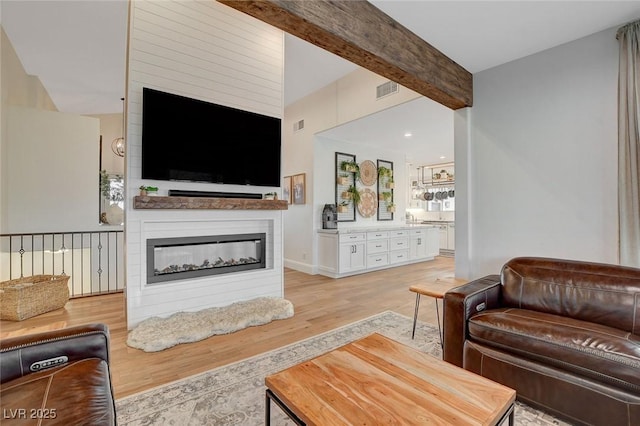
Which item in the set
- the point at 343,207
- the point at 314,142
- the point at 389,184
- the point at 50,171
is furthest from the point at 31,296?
the point at 389,184

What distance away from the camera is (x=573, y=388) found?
1.54 m

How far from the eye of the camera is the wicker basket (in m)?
3.11

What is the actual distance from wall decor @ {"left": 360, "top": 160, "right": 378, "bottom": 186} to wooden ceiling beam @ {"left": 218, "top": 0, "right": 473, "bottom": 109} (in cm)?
337

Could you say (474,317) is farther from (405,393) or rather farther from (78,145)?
(78,145)

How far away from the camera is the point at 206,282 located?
130 inches

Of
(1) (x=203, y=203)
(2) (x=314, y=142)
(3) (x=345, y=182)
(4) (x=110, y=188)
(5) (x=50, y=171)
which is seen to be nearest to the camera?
(1) (x=203, y=203)

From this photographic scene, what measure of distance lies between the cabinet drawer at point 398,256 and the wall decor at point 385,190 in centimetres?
98

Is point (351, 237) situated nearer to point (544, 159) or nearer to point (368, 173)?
point (368, 173)

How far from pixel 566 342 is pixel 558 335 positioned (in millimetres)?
51

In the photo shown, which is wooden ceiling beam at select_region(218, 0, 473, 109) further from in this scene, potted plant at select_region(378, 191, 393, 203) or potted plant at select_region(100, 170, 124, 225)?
potted plant at select_region(100, 170, 124, 225)

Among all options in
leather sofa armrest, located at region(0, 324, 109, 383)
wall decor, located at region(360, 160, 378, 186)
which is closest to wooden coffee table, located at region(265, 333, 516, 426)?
leather sofa armrest, located at region(0, 324, 109, 383)

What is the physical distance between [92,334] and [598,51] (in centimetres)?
415

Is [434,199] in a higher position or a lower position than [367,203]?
higher

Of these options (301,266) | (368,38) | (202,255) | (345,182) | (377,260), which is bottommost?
(301,266)
